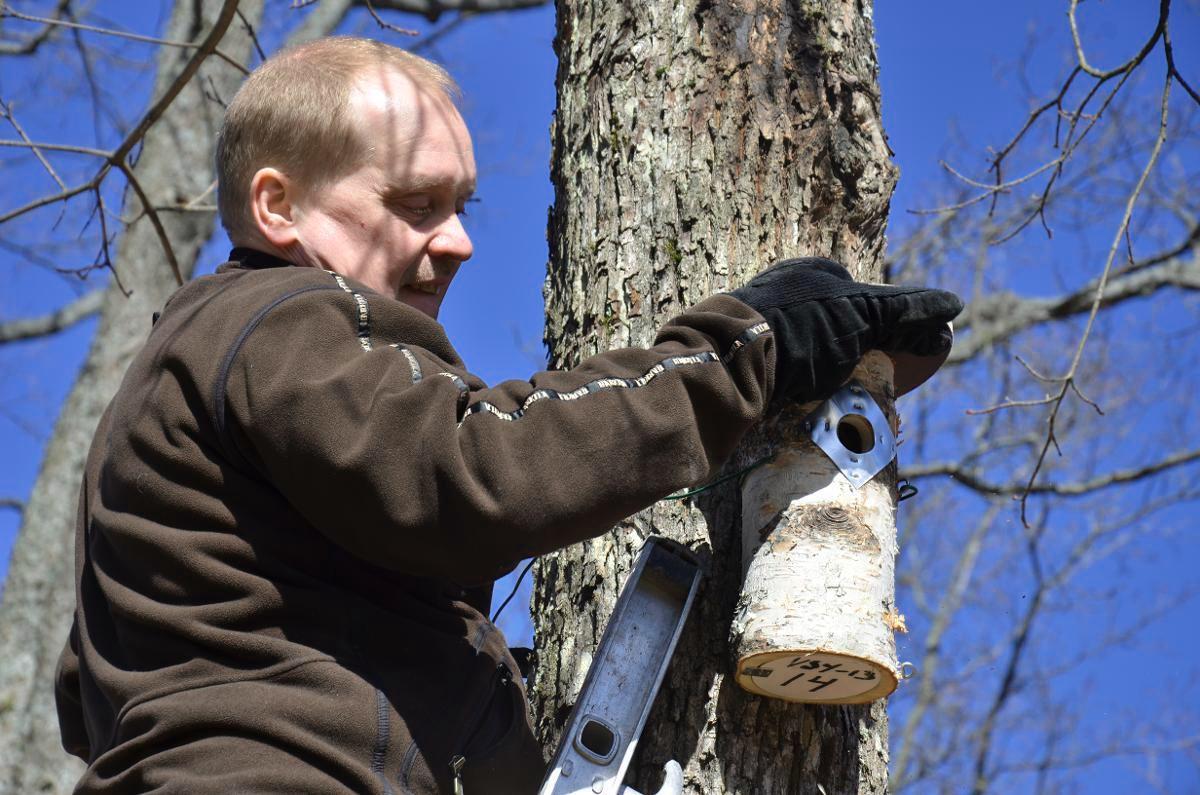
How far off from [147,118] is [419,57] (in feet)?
7.00

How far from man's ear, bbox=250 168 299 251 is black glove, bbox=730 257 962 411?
0.70m

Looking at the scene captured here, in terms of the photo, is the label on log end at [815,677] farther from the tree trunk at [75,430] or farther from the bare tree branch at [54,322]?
the bare tree branch at [54,322]

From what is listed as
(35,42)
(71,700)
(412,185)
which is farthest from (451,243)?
(35,42)

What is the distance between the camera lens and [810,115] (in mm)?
2543

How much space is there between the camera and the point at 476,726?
73.0 inches

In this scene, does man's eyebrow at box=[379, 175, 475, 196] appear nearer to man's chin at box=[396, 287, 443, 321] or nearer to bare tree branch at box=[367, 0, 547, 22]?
man's chin at box=[396, 287, 443, 321]

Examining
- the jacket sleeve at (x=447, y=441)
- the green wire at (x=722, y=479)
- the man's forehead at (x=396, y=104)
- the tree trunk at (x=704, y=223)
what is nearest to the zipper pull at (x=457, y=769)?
the jacket sleeve at (x=447, y=441)

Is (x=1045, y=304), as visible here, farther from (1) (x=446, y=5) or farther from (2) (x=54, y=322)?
(2) (x=54, y=322)

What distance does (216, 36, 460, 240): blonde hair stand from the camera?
2.00 m

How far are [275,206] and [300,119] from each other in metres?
0.14

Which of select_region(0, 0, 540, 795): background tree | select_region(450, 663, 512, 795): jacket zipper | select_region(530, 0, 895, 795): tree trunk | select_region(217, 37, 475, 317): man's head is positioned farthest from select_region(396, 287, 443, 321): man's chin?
select_region(0, 0, 540, 795): background tree

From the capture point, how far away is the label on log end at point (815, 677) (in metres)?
1.94

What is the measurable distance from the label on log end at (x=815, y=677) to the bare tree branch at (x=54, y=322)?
863 centimetres

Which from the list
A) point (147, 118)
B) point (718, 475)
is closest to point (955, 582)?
point (147, 118)
